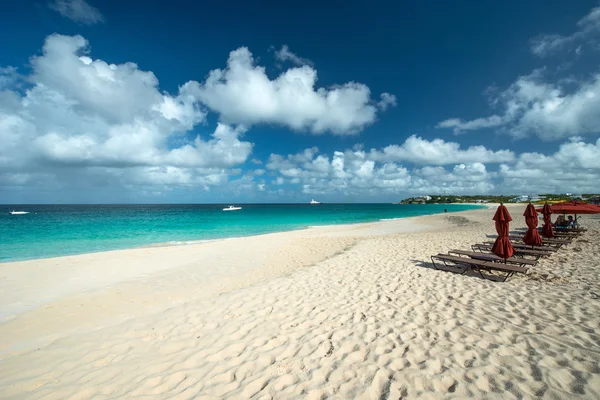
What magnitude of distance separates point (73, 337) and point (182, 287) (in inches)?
135

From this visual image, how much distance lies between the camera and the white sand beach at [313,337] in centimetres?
352

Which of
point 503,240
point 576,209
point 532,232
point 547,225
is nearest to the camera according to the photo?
point 503,240

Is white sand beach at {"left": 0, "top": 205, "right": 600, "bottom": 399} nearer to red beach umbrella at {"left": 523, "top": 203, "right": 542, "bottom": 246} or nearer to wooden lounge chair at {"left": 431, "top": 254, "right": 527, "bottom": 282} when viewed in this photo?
wooden lounge chair at {"left": 431, "top": 254, "right": 527, "bottom": 282}

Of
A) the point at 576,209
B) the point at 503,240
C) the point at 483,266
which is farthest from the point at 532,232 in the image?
the point at 576,209

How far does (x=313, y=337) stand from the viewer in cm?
470

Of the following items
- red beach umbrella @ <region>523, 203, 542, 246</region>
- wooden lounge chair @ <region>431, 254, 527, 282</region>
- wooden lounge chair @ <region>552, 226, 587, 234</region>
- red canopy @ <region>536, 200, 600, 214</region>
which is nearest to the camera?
wooden lounge chair @ <region>431, 254, 527, 282</region>

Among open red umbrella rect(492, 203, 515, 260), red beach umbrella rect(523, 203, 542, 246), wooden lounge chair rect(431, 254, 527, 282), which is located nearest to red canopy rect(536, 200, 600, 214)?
red beach umbrella rect(523, 203, 542, 246)

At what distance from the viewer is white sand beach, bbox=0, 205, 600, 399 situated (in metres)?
3.52

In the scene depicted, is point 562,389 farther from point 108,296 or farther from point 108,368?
point 108,296

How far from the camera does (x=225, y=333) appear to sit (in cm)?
500

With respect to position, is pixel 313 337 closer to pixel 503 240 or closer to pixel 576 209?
pixel 503 240

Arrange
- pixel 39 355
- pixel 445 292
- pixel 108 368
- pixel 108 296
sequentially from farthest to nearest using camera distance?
pixel 108 296
pixel 445 292
pixel 39 355
pixel 108 368

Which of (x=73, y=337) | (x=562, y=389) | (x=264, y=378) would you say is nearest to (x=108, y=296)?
(x=73, y=337)

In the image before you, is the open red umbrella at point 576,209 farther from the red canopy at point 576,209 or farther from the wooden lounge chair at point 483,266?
the wooden lounge chair at point 483,266
